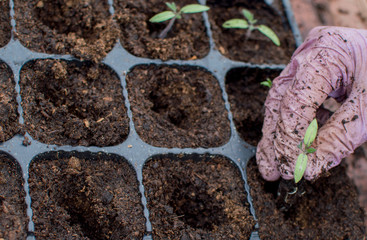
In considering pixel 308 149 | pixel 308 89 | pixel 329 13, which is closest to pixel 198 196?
pixel 308 149

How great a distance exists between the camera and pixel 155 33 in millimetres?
1676

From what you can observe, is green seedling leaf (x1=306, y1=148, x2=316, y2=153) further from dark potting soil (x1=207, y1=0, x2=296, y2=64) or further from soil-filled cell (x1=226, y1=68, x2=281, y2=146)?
dark potting soil (x1=207, y1=0, x2=296, y2=64)

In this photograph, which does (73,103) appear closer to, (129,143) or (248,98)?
(129,143)

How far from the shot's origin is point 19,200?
3.73ft

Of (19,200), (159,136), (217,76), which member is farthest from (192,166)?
(19,200)

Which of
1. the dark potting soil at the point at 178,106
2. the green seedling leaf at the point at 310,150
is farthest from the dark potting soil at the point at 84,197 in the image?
the green seedling leaf at the point at 310,150

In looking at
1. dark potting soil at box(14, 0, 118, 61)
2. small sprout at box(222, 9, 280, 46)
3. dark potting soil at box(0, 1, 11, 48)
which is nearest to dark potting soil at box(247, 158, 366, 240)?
small sprout at box(222, 9, 280, 46)

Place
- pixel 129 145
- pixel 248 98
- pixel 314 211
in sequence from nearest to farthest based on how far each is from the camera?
pixel 129 145, pixel 314 211, pixel 248 98

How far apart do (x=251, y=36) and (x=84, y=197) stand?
1.06 meters

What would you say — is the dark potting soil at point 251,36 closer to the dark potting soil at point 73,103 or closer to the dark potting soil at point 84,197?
the dark potting soil at point 73,103

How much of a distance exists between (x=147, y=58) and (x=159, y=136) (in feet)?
1.06

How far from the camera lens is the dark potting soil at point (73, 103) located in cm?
129

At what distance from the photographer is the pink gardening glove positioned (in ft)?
4.22

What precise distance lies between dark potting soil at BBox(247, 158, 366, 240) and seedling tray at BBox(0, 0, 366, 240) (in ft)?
0.16
